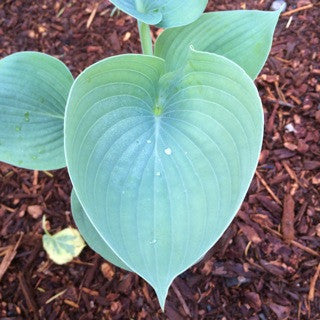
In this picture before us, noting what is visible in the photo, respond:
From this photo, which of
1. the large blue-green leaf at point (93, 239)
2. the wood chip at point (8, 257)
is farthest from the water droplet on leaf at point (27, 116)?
the wood chip at point (8, 257)

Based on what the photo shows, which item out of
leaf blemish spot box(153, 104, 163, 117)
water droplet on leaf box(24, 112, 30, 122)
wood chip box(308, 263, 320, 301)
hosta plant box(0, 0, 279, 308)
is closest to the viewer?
hosta plant box(0, 0, 279, 308)

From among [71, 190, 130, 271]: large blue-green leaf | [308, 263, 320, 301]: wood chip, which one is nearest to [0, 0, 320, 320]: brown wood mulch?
[308, 263, 320, 301]: wood chip

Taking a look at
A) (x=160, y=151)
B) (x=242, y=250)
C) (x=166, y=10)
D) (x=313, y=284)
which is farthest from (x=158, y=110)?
A: (x=313, y=284)

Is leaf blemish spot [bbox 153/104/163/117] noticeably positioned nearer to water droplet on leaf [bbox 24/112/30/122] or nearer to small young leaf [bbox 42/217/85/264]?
water droplet on leaf [bbox 24/112/30/122]

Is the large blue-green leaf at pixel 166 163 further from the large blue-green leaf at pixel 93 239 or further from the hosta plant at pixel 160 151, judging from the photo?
the large blue-green leaf at pixel 93 239

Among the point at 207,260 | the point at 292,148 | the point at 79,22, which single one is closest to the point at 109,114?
the point at 207,260

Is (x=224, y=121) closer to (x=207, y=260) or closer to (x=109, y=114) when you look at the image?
(x=109, y=114)
